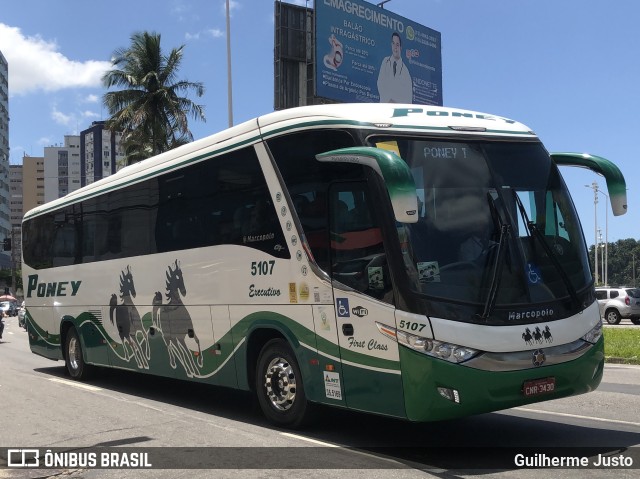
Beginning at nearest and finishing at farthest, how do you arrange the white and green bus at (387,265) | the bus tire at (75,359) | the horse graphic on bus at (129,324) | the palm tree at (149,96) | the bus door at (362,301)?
the white and green bus at (387,265)
the bus door at (362,301)
the horse graphic on bus at (129,324)
the bus tire at (75,359)
the palm tree at (149,96)

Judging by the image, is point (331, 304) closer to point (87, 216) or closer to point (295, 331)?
point (295, 331)

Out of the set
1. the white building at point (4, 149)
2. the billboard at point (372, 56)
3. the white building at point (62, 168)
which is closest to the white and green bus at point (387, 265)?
the billboard at point (372, 56)

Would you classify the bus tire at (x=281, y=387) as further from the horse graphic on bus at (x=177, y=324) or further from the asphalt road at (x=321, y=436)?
the horse graphic on bus at (x=177, y=324)

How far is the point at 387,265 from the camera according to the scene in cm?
657

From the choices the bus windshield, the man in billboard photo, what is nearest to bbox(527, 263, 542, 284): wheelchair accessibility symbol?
the bus windshield

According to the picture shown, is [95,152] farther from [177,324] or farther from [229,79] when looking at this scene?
[177,324]

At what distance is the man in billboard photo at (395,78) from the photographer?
1073 inches

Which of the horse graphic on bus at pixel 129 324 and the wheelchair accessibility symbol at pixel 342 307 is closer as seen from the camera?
the wheelchair accessibility symbol at pixel 342 307

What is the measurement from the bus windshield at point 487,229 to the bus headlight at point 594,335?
431 mm

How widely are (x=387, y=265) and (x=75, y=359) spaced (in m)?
9.58

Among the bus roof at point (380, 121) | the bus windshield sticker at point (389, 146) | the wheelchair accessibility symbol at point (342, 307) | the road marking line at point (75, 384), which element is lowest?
→ the road marking line at point (75, 384)

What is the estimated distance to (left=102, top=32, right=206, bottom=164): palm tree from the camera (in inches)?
1425

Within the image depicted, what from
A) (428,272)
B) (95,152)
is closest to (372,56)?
(428,272)

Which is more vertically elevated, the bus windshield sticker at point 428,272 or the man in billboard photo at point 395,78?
the man in billboard photo at point 395,78
